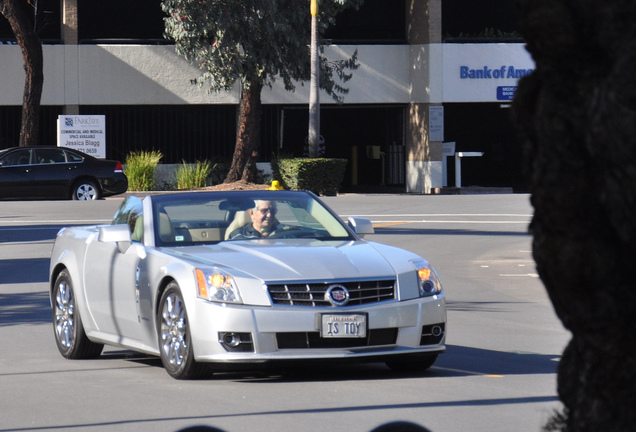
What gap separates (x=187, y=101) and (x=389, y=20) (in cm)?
863

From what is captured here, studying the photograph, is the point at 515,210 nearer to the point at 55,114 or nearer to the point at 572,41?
the point at 55,114

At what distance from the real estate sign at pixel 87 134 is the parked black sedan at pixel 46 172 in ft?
15.6

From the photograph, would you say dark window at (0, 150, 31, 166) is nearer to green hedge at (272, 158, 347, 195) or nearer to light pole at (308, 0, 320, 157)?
green hedge at (272, 158, 347, 195)

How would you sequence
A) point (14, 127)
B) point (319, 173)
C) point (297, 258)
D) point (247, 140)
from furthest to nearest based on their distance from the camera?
1. point (14, 127)
2. point (247, 140)
3. point (319, 173)
4. point (297, 258)

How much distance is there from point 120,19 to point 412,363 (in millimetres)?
37432

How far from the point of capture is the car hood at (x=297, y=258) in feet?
28.0

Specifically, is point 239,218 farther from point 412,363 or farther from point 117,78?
point 117,78

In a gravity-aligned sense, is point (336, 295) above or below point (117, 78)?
below

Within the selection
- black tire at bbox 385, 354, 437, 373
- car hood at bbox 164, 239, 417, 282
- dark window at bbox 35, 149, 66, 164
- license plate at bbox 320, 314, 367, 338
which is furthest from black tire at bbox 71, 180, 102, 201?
license plate at bbox 320, 314, 367, 338

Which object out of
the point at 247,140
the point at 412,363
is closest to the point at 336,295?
the point at 412,363

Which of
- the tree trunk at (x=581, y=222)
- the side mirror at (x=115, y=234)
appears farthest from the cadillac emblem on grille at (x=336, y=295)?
the tree trunk at (x=581, y=222)

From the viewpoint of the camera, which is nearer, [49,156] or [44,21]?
[49,156]

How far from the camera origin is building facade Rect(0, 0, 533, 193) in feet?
141

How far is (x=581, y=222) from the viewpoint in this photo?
3.19m
